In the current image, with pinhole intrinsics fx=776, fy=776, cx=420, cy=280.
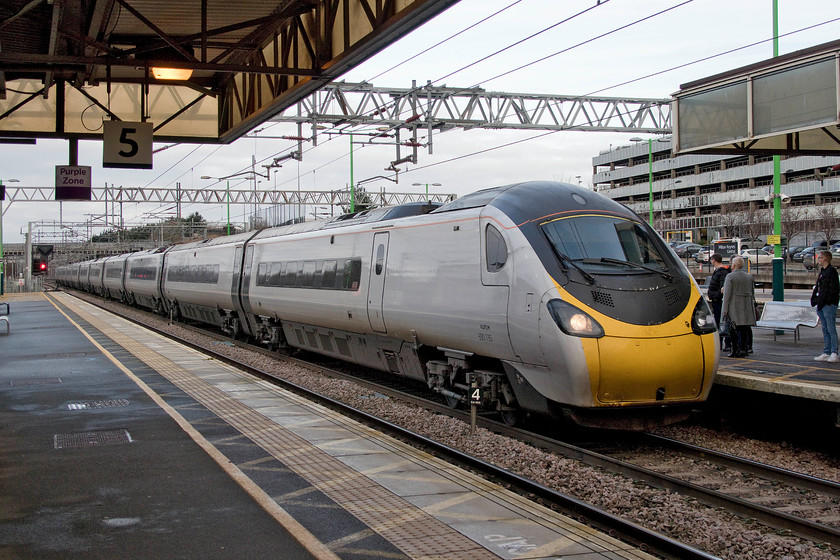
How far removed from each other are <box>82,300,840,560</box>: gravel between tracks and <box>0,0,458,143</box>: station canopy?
4.89 meters

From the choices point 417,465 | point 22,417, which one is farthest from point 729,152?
point 22,417

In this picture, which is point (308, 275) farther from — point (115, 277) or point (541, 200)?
point (115, 277)

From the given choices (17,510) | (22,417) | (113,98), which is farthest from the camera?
(113,98)

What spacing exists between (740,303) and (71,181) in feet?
42.9

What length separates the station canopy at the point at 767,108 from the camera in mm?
12375

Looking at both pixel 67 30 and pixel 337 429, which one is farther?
pixel 67 30

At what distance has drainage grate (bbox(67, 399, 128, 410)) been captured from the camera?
11.1 m

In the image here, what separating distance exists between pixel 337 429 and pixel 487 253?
2.85 meters

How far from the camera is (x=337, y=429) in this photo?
9.46 meters

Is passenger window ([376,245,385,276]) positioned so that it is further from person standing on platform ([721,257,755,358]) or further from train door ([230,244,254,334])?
train door ([230,244,254,334])

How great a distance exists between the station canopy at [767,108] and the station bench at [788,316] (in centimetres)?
309

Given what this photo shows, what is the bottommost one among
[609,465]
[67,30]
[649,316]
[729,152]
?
[609,465]

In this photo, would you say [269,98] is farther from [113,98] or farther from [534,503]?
[534,503]

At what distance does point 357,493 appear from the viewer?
21.9 feet
